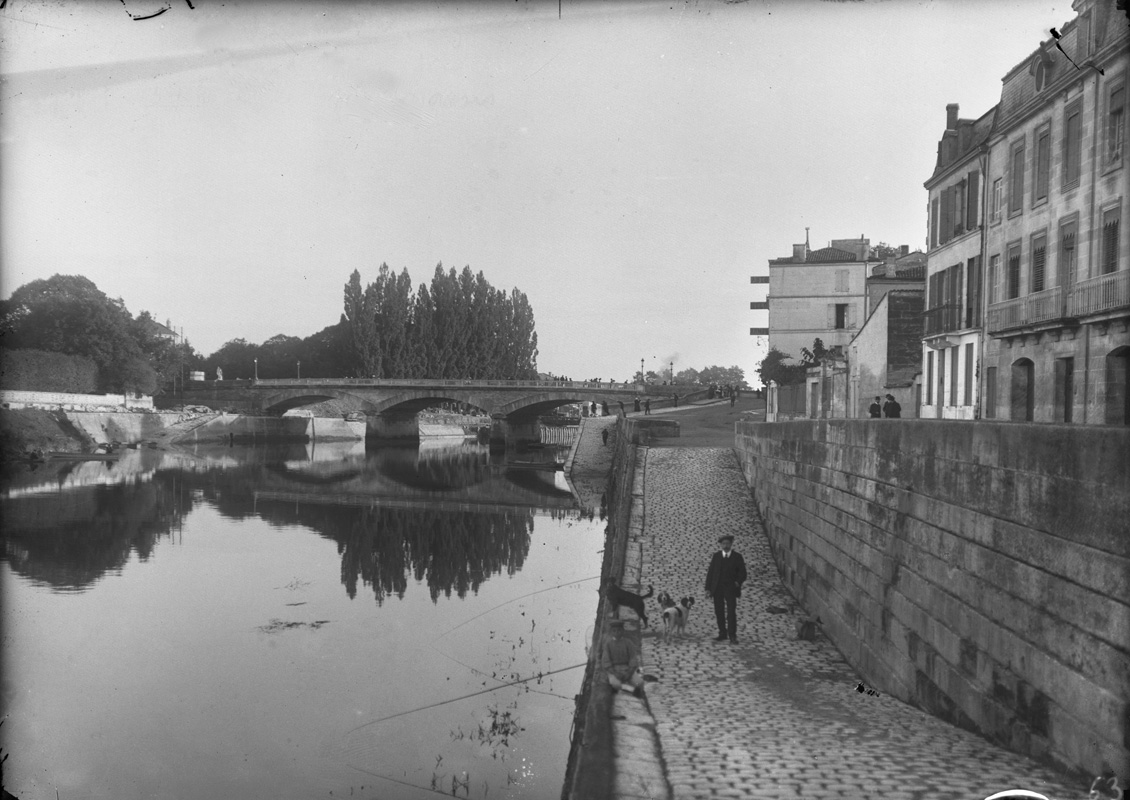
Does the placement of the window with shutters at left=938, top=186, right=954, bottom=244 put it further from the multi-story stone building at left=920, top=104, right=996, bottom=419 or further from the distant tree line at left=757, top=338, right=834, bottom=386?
the distant tree line at left=757, top=338, right=834, bottom=386

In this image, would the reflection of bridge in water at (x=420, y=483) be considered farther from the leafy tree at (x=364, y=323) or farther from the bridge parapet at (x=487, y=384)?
the leafy tree at (x=364, y=323)

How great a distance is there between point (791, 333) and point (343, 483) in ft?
79.2

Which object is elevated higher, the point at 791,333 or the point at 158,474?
the point at 791,333

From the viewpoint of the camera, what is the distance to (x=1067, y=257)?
55.6 feet

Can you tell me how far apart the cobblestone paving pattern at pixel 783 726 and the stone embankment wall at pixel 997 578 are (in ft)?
0.91

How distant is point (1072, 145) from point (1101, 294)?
3.18m

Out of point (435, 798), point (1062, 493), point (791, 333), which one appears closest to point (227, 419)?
point (791, 333)

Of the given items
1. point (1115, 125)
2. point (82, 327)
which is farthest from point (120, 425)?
point (1115, 125)

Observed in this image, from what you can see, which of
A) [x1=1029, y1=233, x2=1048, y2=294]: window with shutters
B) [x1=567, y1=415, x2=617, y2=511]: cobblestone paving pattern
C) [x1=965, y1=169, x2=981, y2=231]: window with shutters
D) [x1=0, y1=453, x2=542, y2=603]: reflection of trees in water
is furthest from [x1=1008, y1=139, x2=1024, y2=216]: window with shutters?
[x1=567, y1=415, x2=617, y2=511]: cobblestone paving pattern

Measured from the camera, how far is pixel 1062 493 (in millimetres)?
5652

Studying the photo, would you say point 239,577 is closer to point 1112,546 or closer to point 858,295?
point 1112,546

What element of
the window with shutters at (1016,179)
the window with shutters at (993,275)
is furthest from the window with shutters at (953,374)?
the window with shutters at (1016,179)

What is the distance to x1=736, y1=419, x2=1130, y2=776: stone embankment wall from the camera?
5090 mm

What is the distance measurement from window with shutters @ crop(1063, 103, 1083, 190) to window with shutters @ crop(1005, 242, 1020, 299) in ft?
7.79
